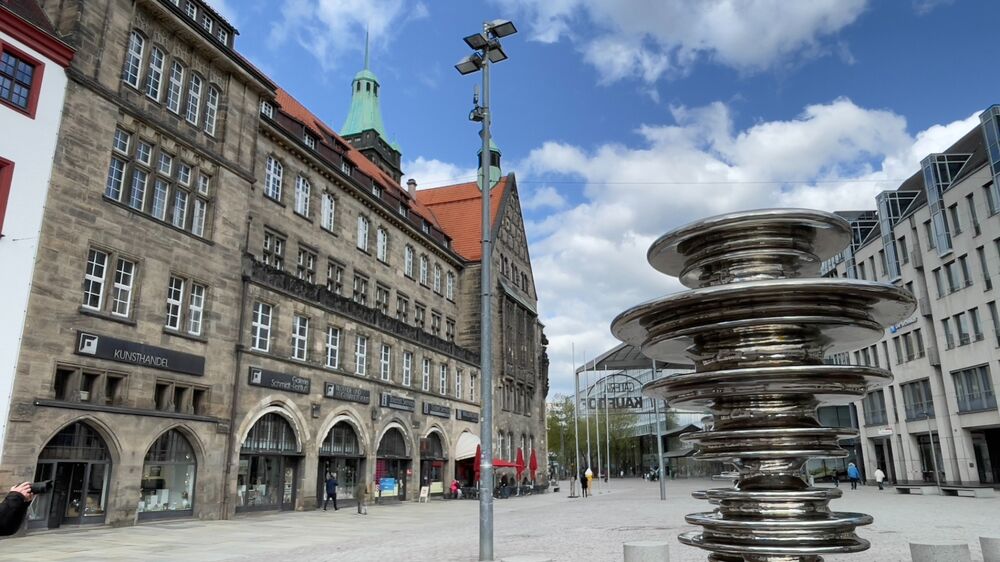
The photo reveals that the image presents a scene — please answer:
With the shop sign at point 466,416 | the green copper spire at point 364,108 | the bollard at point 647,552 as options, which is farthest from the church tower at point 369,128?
the bollard at point 647,552

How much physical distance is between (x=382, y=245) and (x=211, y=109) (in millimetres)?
14414

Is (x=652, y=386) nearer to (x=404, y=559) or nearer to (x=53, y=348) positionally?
(x=404, y=559)

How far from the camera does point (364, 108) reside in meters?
58.5

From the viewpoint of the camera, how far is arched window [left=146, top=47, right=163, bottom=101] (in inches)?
911

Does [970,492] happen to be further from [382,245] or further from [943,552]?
[943,552]

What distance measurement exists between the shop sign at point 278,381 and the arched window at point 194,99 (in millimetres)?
9339

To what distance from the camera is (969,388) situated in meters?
42.3

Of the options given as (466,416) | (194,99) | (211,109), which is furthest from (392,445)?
(194,99)

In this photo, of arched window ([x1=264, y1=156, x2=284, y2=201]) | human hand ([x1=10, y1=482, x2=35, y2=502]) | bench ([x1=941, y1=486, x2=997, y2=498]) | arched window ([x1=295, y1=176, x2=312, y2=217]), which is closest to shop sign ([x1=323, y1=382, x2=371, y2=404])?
arched window ([x1=295, y1=176, x2=312, y2=217])

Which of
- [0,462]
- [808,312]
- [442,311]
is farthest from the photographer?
[442,311]

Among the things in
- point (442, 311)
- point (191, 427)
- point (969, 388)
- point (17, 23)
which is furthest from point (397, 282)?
point (969, 388)

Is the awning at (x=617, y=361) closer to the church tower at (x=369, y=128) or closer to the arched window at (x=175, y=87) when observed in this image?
the church tower at (x=369, y=128)

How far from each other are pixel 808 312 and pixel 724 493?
94 cm

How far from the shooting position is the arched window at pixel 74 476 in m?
→ 18.3
